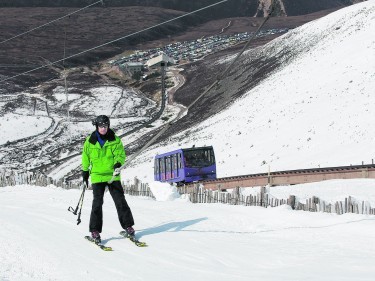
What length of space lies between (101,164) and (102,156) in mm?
130

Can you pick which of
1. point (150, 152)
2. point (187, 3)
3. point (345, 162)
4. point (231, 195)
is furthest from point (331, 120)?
point (187, 3)

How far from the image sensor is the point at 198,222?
1076cm

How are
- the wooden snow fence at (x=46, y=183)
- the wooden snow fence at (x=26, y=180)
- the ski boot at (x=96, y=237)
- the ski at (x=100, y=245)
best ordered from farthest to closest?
the wooden snow fence at (x=26, y=180)
the wooden snow fence at (x=46, y=183)
the ski boot at (x=96, y=237)
the ski at (x=100, y=245)

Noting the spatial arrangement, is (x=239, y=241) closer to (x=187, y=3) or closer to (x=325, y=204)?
(x=325, y=204)

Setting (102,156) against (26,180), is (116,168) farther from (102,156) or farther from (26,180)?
(26,180)

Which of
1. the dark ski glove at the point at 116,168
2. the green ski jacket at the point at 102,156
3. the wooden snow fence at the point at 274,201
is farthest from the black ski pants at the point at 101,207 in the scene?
the wooden snow fence at the point at 274,201

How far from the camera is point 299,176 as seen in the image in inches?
1018

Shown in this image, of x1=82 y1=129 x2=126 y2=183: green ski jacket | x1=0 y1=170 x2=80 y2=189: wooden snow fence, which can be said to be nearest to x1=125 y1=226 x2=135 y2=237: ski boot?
x1=82 y1=129 x2=126 y2=183: green ski jacket

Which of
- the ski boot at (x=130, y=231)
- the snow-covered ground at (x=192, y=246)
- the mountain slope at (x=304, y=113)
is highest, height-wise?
the mountain slope at (x=304, y=113)

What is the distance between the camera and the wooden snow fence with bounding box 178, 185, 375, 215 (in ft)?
41.5

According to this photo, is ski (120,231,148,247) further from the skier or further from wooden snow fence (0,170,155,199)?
wooden snow fence (0,170,155,199)

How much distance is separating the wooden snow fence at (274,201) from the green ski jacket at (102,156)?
6.17 metres

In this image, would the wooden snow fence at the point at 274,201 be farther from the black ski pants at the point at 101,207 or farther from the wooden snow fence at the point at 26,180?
the wooden snow fence at the point at 26,180

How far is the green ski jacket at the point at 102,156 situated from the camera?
8383mm
